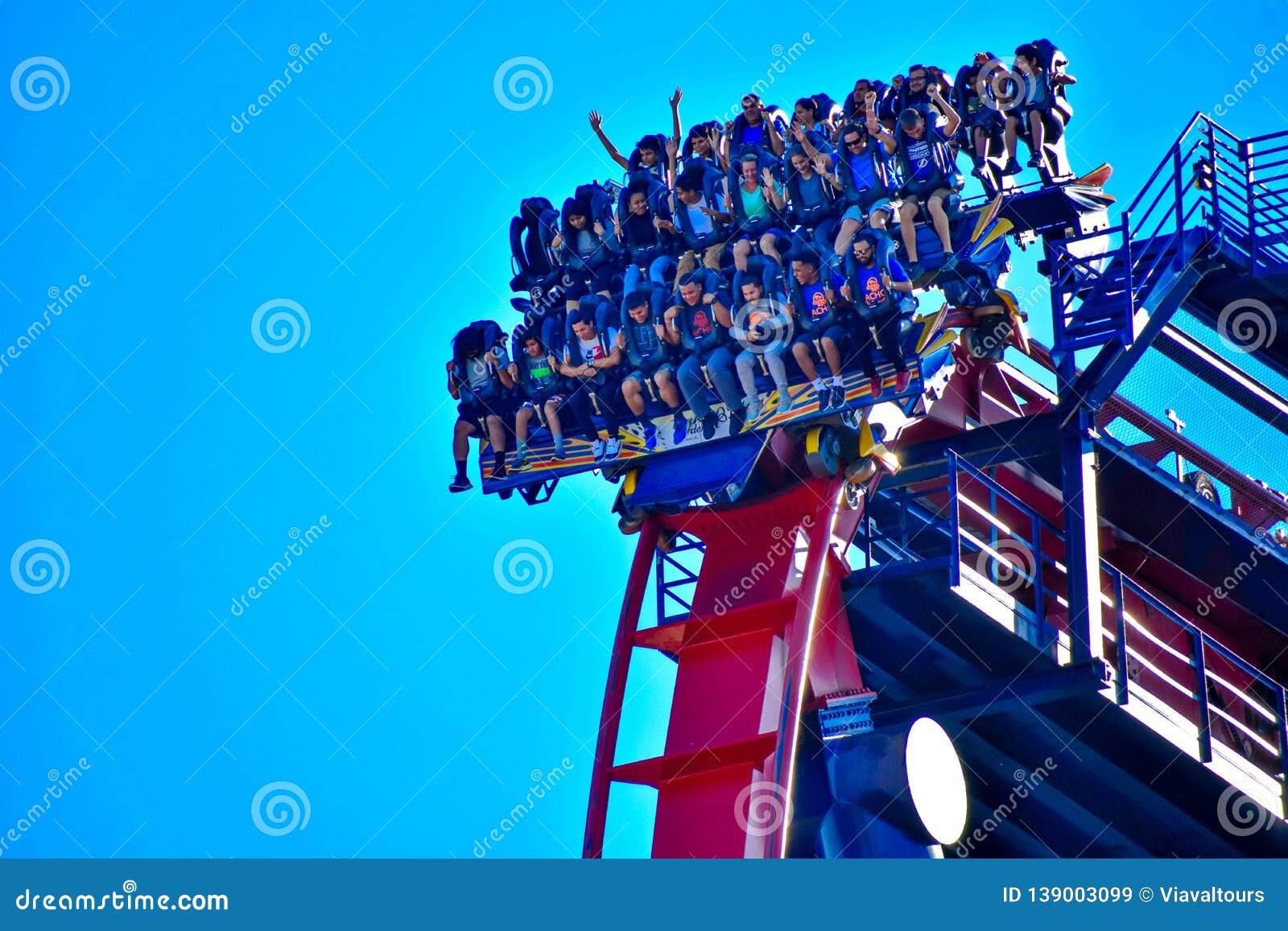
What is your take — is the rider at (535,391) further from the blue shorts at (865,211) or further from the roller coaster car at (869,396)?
the blue shorts at (865,211)

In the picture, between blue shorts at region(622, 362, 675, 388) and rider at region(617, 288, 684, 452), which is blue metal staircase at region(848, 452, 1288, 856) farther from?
blue shorts at region(622, 362, 675, 388)

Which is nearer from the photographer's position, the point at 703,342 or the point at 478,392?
the point at 703,342

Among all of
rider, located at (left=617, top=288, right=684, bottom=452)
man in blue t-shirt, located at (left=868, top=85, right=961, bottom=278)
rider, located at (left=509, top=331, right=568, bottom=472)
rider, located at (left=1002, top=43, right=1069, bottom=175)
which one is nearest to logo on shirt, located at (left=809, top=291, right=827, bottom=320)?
man in blue t-shirt, located at (left=868, top=85, right=961, bottom=278)

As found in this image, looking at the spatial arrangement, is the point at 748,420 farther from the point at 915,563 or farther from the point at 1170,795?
the point at 1170,795

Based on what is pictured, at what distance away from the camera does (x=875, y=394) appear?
18.5 meters

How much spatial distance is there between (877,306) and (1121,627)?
300 cm

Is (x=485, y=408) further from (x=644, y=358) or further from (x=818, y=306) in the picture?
(x=818, y=306)

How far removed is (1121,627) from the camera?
1823 centimetres

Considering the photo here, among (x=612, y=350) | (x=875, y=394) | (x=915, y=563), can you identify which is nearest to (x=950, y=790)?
(x=915, y=563)

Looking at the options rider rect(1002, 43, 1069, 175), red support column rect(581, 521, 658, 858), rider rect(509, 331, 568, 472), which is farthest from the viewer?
rider rect(509, 331, 568, 472)

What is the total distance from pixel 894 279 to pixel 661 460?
8.09 feet

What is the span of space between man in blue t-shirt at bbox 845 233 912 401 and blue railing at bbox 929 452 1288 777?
82 centimetres

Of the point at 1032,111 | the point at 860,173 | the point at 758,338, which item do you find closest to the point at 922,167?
the point at 860,173

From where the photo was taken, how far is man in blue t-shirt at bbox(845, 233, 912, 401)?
60.5ft
